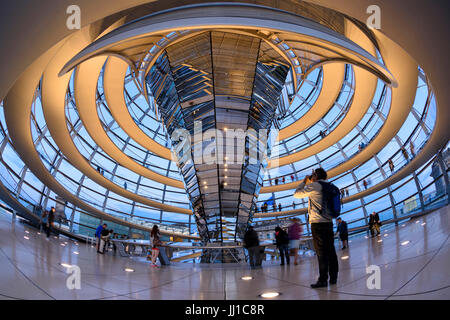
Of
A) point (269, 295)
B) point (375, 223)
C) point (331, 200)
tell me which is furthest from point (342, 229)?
point (269, 295)

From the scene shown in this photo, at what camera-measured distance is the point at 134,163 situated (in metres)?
27.6

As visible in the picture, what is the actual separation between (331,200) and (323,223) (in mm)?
331

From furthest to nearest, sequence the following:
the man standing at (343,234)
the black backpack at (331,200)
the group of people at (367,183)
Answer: the group of people at (367,183), the man standing at (343,234), the black backpack at (331,200)

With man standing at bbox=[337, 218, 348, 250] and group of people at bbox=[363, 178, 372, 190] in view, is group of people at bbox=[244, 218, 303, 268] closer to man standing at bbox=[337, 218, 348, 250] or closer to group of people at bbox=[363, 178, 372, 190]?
man standing at bbox=[337, 218, 348, 250]

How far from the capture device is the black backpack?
394 centimetres

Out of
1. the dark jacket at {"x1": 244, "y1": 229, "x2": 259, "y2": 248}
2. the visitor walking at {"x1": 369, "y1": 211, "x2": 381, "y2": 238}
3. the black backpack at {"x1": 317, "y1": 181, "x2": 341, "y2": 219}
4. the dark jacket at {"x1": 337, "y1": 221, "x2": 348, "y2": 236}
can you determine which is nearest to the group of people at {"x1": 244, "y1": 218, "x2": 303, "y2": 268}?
the dark jacket at {"x1": 244, "y1": 229, "x2": 259, "y2": 248}

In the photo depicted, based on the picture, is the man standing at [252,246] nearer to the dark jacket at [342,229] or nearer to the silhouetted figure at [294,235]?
the silhouetted figure at [294,235]

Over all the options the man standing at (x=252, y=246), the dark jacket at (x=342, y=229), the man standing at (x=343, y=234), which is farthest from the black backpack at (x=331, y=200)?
the dark jacket at (x=342, y=229)

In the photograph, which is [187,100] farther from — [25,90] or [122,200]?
[122,200]

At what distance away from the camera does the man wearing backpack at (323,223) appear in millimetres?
3791

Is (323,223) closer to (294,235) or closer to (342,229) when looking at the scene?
(294,235)

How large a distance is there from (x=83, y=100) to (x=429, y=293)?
62.0 ft

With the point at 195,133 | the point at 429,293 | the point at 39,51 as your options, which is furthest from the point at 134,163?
the point at 429,293
